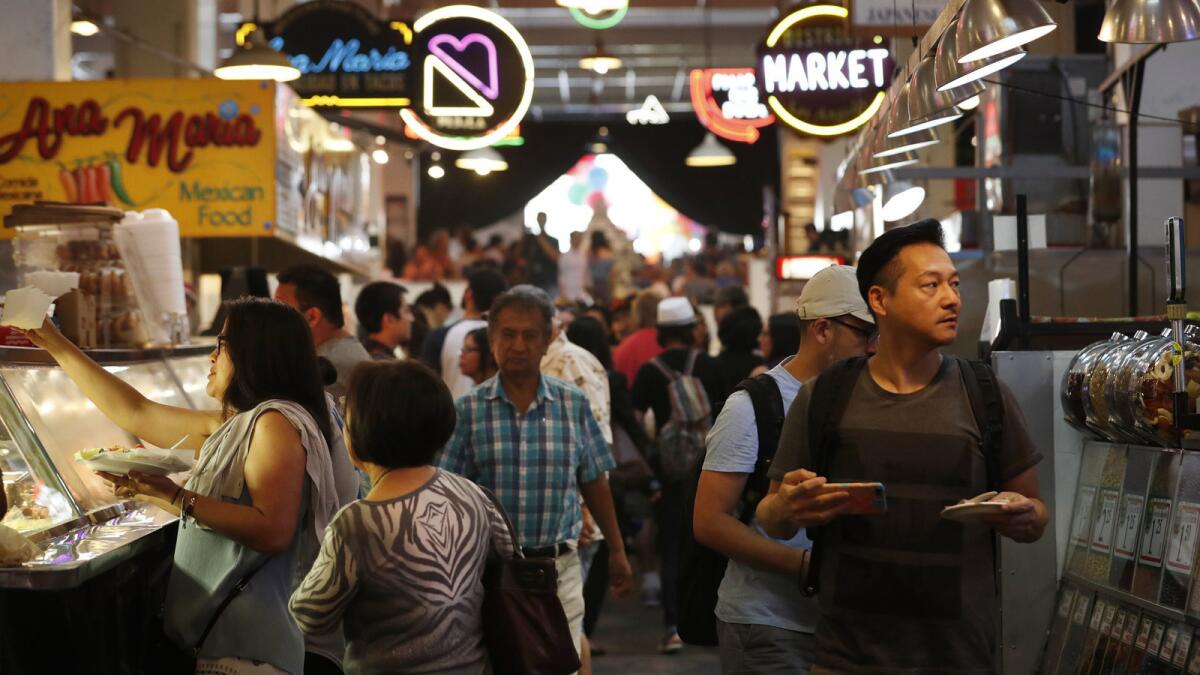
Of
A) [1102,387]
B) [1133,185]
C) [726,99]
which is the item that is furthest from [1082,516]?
[726,99]

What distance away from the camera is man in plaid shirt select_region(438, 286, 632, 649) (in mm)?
5504

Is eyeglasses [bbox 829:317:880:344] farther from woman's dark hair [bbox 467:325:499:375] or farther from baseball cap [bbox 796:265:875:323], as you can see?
woman's dark hair [bbox 467:325:499:375]

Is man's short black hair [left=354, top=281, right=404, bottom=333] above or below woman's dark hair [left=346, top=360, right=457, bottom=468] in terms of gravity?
above

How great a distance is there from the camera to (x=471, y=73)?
1197 cm

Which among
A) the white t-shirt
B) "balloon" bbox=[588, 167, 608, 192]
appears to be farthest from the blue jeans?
"balloon" bbox=[588, 167, 608, 192]

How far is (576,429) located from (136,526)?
1.77 m

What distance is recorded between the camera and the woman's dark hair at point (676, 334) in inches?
393

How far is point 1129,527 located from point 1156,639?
1.79ft

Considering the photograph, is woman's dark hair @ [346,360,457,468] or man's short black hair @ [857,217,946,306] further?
woman's dark hair @ [346,360,457,468]

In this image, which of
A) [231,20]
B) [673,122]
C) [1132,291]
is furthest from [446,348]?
[673,122]

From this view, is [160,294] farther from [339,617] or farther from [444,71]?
[444,71]

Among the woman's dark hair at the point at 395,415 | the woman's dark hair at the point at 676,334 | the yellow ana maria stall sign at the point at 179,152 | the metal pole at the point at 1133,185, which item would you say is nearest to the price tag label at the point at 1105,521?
the metal pole at the point at 1133,185

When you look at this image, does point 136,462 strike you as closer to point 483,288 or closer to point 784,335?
point 483,288

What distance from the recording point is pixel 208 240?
10.8m
